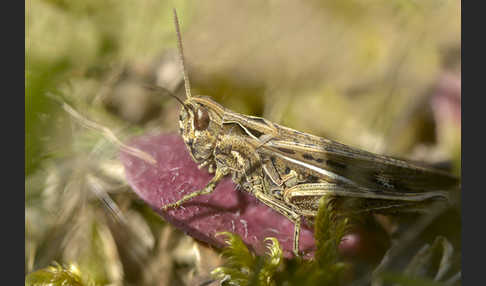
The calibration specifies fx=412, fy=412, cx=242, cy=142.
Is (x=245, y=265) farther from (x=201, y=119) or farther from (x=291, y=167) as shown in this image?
(x=201, y=119)

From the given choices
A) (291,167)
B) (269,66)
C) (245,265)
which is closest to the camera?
(245,265)

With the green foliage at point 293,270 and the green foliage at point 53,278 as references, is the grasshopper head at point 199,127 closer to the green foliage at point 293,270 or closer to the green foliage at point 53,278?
the green foliage at point 293,270

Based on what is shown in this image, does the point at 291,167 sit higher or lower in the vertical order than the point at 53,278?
higher

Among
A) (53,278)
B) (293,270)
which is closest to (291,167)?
(293,270)

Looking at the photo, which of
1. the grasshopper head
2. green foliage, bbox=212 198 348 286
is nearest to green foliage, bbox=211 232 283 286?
green foliage, bbox=212 198 348 286

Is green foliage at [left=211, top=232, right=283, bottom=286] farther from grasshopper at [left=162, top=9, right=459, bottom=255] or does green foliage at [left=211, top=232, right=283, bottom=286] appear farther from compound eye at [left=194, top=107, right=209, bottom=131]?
compound eye at [left=194, top=107, right=209, bottom=131]

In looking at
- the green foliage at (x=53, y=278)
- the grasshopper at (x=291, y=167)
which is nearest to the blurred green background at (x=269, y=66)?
the green foliage at (x=53, y=278)
